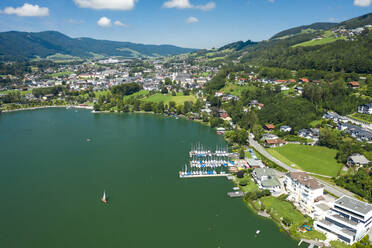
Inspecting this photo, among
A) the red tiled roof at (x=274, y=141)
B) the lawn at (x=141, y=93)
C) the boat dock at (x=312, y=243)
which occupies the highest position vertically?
the lawn at (x=141, y=93)

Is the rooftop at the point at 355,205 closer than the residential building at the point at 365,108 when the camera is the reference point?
Yes

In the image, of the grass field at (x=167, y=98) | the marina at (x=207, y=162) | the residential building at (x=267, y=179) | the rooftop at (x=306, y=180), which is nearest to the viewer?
the rooftop at (x=306, y=180)

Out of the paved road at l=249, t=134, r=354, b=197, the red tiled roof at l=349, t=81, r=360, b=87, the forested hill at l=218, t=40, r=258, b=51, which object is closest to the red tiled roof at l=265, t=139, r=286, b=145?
the paved road at l=249, t=134, r=354, b=197

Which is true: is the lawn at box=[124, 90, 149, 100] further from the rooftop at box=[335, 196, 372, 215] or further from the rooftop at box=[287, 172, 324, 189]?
the rooftop at box=[335, 196, 372, 215]

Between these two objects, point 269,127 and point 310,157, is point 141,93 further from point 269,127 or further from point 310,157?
point 310,157

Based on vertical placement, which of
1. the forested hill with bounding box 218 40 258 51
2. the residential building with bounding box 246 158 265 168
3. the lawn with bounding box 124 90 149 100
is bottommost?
the residential building with bounding box 246 158 265 168

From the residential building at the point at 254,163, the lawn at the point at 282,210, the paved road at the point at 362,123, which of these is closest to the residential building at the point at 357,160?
the residential building at the point at 254,163

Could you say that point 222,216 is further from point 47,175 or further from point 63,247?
point 47,175

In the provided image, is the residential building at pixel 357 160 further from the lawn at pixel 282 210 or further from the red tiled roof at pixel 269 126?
the red tiled roof at pixel 269 126
